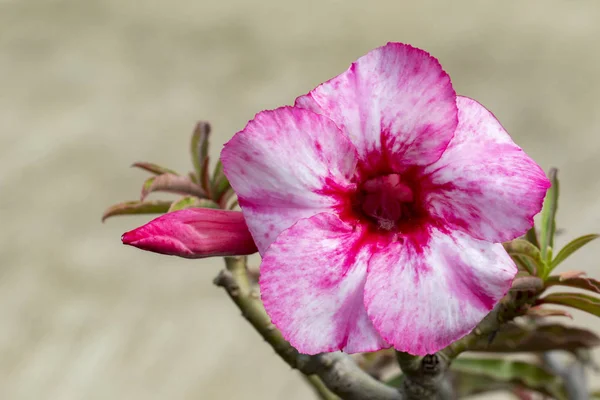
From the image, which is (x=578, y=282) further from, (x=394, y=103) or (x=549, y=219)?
(x=394, y=103)

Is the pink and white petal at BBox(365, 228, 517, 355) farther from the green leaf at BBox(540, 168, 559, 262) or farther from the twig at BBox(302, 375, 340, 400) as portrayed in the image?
the twig at BBox(302, 375, 340, 400)

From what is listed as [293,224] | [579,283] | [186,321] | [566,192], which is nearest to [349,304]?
[293,224]

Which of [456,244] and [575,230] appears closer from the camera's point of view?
[456,244]

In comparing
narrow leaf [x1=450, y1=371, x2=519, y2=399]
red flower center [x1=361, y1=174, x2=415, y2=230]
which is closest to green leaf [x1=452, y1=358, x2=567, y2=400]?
narrow leaf [x1=450, y1=371, x2=519, y2=399]

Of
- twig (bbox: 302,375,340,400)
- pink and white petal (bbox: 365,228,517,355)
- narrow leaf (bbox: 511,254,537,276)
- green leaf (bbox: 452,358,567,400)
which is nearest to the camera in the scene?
pink and white petal (bbox: 365,228,517,355)

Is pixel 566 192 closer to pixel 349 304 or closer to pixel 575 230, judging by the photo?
pixel 575 230
